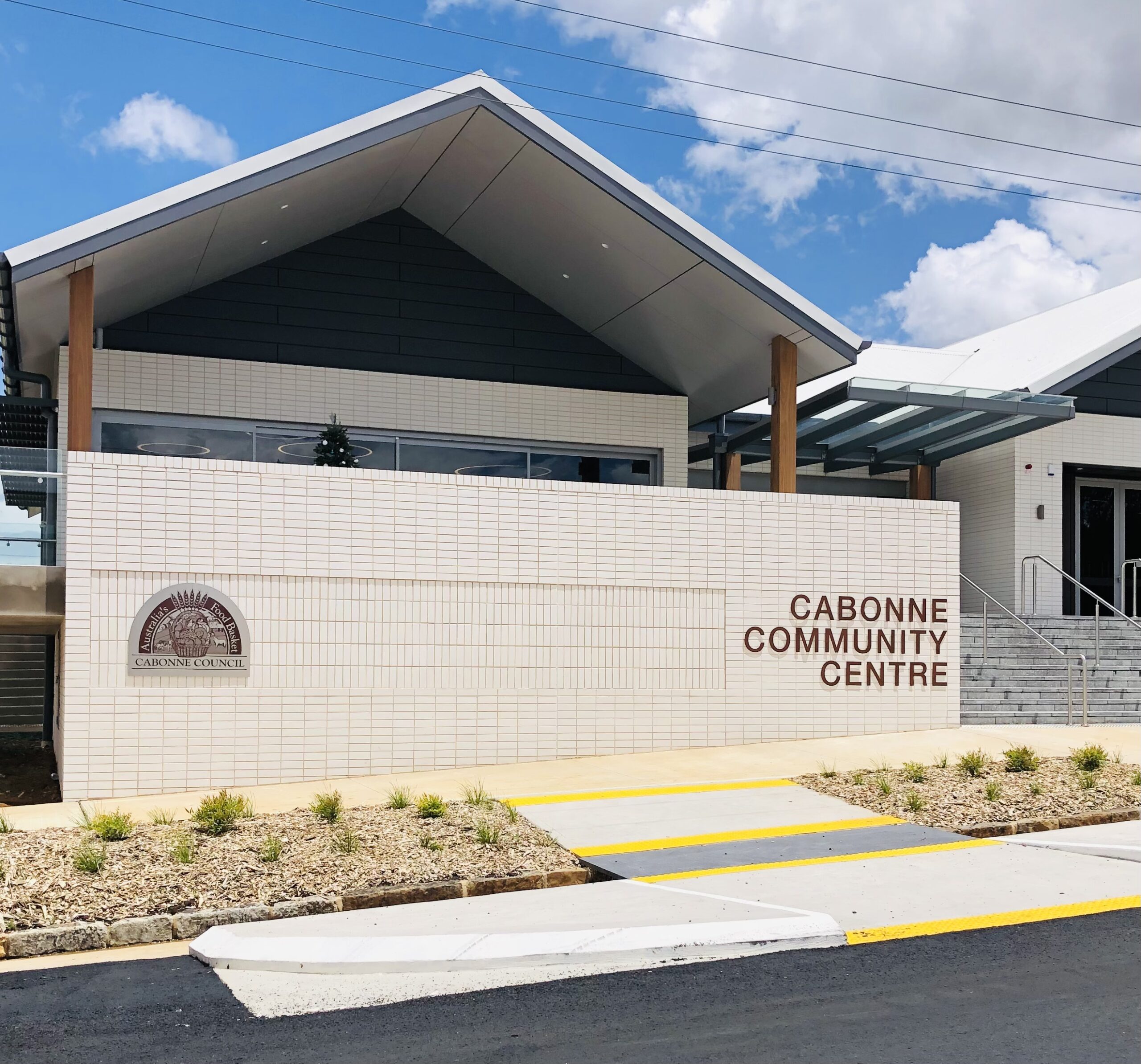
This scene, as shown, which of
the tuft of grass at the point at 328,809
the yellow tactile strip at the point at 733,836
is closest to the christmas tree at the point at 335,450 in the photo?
the tuft of grass at the point at 328,809

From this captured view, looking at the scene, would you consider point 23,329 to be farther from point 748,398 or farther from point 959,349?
point 959,349

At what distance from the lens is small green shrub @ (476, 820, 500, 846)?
364 inches

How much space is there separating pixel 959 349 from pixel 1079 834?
17.6 metres

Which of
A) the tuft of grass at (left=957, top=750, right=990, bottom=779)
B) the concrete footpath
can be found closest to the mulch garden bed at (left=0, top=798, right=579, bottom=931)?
the concrete footpath

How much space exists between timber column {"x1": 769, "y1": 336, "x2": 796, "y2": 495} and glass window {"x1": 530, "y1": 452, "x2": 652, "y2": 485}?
342 centimetres

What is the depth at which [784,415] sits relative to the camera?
15734 mm

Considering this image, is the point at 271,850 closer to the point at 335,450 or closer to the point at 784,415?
the point at 335,450

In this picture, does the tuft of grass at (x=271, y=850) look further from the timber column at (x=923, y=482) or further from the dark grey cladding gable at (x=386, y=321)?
the timber column at (x=923, y=482)

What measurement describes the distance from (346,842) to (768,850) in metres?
3.09

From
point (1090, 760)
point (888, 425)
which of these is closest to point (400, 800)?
point (1090, 760)

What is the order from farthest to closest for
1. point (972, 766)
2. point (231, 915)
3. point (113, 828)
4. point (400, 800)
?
point (972, 766)
point (400, 800)
point (113, 828)
point (231, 915)

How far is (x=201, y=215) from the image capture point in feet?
45.8

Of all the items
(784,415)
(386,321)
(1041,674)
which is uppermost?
(386,321)

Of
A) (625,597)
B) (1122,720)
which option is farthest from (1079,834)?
(1122,720)
